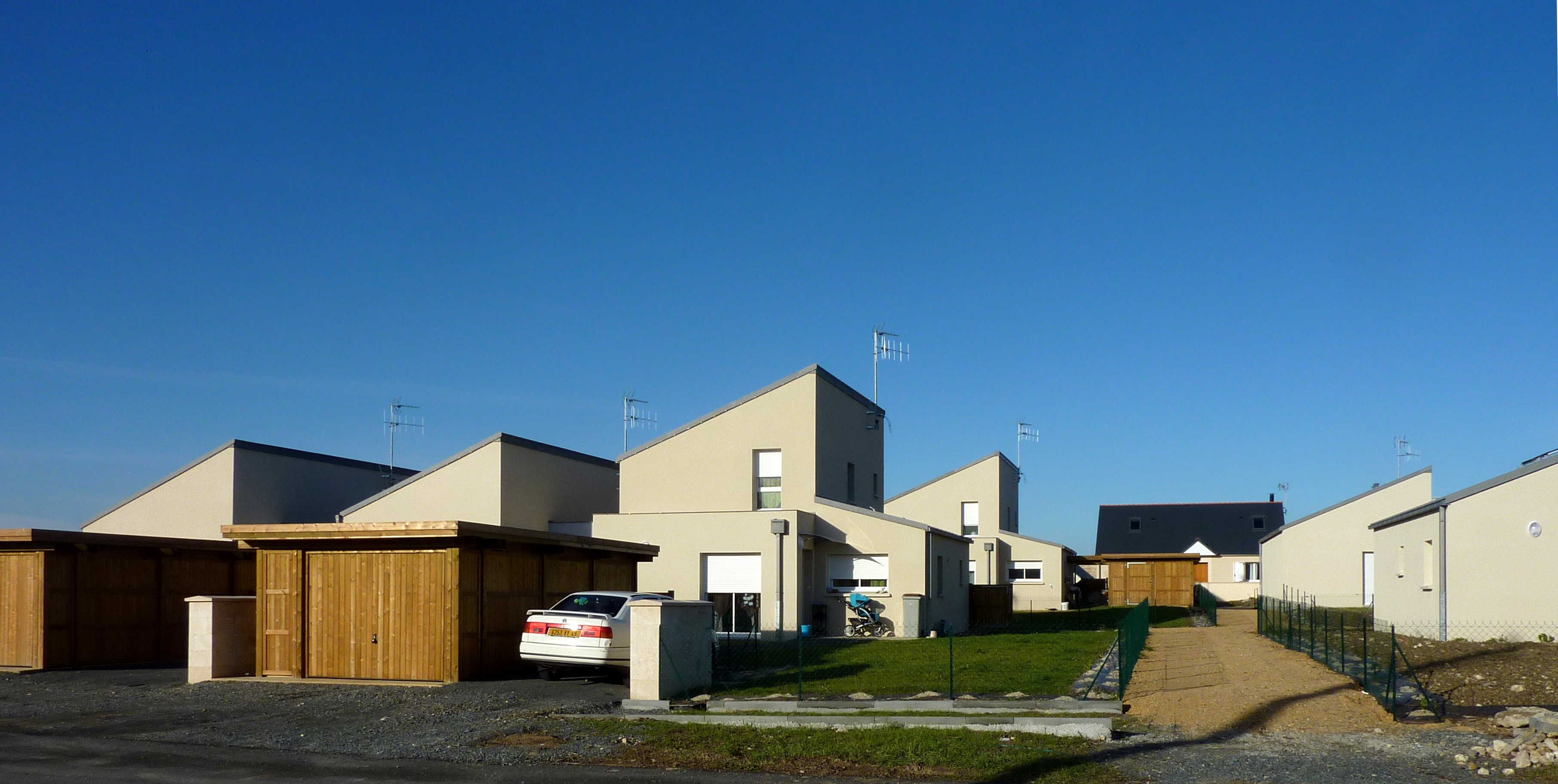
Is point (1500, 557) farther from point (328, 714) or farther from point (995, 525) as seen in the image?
point (995, 525)

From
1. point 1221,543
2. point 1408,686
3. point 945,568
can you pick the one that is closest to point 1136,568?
point 1221,543

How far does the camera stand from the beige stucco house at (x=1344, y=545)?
37125mm

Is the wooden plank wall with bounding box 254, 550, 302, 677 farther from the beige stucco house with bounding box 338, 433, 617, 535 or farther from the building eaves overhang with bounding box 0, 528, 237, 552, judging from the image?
the beige stucco house with bounding box 338, 433, 617, 535

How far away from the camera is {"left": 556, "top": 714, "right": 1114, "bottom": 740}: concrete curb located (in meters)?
12.0

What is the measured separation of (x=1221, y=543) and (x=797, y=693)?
49272 mm

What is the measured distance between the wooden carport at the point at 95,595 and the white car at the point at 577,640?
9.67 metres

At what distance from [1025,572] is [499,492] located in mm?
25977

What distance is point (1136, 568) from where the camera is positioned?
169 ft

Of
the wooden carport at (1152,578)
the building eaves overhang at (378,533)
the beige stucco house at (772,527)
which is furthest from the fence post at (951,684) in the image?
the wooden carport at (1152,578)

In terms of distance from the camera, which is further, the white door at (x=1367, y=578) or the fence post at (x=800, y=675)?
the white door at (x=1367, y=578)

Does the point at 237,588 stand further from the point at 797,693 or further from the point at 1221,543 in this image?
the point at 1221,543

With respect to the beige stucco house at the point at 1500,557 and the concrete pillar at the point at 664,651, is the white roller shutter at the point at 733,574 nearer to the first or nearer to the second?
the concrete pillar at the point at 664,651

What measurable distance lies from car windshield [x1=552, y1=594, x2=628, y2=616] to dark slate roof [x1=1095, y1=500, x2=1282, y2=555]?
46.5m

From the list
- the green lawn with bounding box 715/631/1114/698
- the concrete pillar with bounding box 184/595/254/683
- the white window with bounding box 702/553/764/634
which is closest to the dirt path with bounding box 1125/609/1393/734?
the green lawn with bounding box 715/631/1114/698
